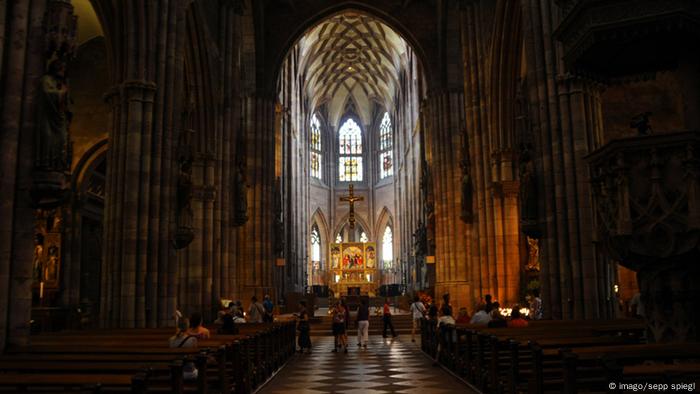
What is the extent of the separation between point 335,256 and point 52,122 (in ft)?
133

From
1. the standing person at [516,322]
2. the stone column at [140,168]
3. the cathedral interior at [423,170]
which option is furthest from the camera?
the stone column at [140,168]

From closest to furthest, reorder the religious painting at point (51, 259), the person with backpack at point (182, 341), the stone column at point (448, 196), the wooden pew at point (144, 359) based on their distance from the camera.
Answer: the wooden pew at point (144, 359), the person with backpack at point (182, 341), the religious painting at point (51, 259), the stone column at point (448, 196)

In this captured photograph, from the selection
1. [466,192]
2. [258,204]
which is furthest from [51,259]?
[466,192]

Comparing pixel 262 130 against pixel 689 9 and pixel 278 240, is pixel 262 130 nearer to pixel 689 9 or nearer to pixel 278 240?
pixel 278 240

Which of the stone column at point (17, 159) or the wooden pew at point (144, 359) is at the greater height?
the stone column at point (17, 159)

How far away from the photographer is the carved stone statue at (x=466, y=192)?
22.7 metres

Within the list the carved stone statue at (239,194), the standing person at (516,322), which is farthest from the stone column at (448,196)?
the standing person at (516,322)

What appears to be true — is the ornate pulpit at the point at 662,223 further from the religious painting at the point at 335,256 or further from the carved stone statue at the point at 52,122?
the religious painting at the point at 335,256

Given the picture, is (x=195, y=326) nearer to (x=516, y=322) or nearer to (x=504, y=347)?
(x=504, y=347)

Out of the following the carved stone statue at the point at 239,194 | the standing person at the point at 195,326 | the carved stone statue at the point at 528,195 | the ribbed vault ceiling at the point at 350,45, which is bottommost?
the standing person at the point at 195,326

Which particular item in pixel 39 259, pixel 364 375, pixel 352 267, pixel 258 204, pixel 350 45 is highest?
pixel 350 45

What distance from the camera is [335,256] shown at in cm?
4828

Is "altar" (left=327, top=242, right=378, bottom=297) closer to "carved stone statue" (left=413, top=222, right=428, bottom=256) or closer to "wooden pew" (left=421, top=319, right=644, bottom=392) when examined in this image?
"carved stone statue" (left=413, top=222, right=428, bottom=256)

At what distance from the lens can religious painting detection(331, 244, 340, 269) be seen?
1890 inches
